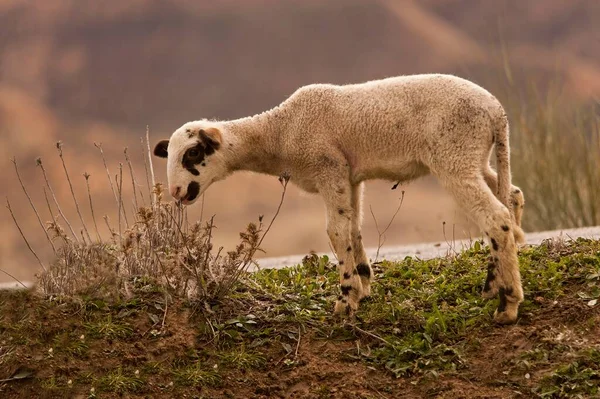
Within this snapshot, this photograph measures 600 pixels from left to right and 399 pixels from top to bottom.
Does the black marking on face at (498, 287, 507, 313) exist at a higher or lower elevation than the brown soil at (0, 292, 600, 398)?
higher

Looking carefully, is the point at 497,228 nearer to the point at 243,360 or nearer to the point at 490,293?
the point at 490,293

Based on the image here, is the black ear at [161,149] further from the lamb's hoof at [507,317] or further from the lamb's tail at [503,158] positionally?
the lamb's hoof at [507,317]

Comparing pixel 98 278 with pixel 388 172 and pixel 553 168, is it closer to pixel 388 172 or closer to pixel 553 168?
pixel 388 172

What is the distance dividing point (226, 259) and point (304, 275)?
1635 millimetres

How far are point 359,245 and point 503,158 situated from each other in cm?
179

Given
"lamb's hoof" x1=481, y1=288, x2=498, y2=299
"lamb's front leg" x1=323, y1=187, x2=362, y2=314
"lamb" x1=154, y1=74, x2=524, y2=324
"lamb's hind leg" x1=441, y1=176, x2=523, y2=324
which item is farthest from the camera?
"lamb's hoof" x1=481, y1=288, x2=498, y2=299

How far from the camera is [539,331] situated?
25.3 feet

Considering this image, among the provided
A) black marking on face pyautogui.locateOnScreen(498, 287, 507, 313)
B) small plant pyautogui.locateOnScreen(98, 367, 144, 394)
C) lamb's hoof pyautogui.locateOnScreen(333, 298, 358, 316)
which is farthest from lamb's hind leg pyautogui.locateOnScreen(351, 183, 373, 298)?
small plant pyautogui.locateOnScreen(98, 367, 144, 394)

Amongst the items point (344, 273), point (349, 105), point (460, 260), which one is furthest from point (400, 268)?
point (349, 105)

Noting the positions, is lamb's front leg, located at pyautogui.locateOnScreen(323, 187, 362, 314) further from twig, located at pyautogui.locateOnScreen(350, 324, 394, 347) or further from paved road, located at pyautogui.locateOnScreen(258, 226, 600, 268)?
paved road, located at pyautogui.locateOnScreen(258, 226, 600, 268)

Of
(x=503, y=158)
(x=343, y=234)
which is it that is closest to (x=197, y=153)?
(x=343, y=234)

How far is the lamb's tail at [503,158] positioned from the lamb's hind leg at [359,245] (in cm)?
146

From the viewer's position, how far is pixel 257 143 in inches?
349

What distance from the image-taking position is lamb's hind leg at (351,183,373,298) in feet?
28.7
